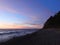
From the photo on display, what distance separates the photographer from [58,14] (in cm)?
6744

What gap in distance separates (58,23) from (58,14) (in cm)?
644

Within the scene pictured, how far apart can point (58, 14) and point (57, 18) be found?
3618 mm

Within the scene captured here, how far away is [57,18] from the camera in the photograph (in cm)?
6450

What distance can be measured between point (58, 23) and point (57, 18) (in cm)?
294

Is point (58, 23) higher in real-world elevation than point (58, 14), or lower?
lower

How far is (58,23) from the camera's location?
62.5 meters

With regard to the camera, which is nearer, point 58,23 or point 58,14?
point 58,23
